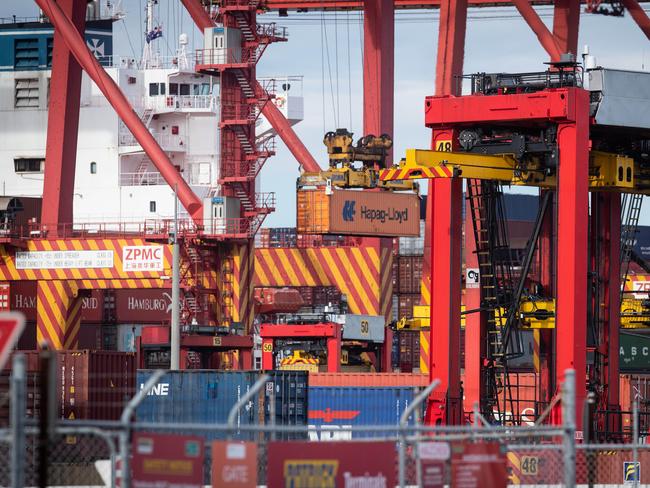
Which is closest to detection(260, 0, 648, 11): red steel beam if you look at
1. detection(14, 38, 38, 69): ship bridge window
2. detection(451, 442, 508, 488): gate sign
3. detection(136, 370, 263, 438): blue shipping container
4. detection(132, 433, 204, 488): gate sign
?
detection(14, 38, 38, 69): ship bridge window

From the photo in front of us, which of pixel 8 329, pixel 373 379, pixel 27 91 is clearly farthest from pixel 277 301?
pixel 8 329

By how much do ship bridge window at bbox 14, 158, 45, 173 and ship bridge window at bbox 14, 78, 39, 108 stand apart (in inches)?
96.2

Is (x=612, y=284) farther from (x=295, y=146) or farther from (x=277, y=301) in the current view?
(x=295, y=146)

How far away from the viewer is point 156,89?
218 feet

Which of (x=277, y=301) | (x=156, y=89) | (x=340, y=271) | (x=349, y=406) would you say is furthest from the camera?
(x=156, y=89)

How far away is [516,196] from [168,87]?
3374cm

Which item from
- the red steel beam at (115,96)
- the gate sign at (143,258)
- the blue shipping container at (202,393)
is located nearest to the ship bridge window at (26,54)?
the red steel beam at (115,96)

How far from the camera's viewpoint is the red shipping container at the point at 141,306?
2355 inches

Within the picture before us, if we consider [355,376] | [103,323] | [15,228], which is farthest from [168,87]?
[355,376]

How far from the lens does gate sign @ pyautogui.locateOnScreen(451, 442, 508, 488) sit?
13.5m

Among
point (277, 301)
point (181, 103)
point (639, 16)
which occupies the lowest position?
point (277, 301)

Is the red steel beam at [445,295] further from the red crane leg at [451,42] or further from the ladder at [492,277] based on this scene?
the red crane leg at [451,42]

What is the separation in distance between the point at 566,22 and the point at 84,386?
102 ft

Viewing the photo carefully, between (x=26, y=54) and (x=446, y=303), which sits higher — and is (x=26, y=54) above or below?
above
